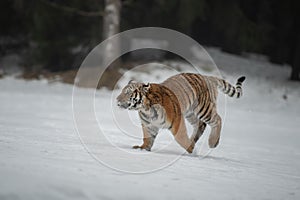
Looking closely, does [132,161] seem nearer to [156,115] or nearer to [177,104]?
[156,115]

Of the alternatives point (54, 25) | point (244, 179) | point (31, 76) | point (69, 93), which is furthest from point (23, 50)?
point (244, 179)

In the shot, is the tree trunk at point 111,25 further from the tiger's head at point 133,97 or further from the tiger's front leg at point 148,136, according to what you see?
the tiger's head at point 133,97

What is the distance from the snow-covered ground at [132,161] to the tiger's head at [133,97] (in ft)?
2.07

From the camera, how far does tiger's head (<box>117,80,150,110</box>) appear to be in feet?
18.1

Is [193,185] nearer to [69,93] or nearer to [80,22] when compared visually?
[69,93]

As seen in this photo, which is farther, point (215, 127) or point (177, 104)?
point (215, 127)

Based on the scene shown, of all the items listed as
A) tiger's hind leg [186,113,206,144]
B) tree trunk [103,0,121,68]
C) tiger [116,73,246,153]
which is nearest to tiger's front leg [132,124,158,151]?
tiger [116,73,246,153]

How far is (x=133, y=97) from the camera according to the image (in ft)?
18.1

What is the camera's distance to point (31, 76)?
15.4 metres

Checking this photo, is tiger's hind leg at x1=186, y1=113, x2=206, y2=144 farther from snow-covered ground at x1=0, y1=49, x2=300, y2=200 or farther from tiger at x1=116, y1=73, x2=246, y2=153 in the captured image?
snow-covered ground at x1=0, y1=49, x2=300, y2=200

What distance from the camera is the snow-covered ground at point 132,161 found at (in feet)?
12.5

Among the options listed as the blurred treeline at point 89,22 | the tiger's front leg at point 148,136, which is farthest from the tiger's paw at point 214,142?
the blurred treeline at point 89,22

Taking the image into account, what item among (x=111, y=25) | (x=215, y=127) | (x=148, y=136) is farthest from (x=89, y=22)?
(x=148, y=136)

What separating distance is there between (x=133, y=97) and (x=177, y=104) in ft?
2.35
